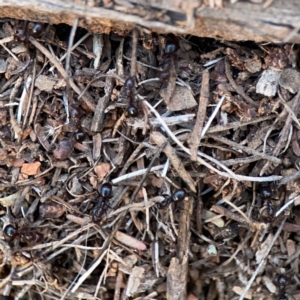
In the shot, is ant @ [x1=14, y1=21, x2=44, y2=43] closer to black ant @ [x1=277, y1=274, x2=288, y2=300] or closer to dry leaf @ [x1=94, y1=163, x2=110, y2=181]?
dry leaf @ [x1=94, y1=163, x2=110, y2=181]

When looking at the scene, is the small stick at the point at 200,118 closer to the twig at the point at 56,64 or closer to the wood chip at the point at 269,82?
the wood chip at the point at 269,82

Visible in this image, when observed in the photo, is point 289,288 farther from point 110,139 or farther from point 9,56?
point 9,56

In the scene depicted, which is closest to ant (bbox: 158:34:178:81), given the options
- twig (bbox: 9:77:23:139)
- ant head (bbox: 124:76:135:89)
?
ant head (bbox: 124:76:135:89)

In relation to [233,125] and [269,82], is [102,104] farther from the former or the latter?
[269,82]

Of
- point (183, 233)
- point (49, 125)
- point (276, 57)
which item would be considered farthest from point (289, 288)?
point (49, 125)

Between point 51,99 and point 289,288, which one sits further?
point 289,288

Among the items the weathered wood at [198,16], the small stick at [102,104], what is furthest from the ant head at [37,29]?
the small stick at [102,104]
